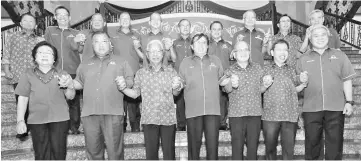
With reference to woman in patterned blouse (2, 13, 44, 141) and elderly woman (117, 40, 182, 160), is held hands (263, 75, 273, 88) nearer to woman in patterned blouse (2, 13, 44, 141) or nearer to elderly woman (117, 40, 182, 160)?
elderly woman (117, 40, 182, 160)

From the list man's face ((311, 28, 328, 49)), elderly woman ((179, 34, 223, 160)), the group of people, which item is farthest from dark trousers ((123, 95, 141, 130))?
man's face ((311, 28, 328, 49))

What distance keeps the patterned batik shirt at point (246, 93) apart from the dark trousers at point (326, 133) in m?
0.58

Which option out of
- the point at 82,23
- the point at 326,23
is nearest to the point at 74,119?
the point at 82,23

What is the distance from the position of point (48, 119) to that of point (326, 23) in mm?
8699

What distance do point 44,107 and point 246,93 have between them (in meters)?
2.06

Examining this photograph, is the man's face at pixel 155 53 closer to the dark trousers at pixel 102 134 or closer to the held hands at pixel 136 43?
the dark trousers at pixel 102 134

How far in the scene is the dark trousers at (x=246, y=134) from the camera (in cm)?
378

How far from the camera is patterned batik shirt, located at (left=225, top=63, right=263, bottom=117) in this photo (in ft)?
12.5

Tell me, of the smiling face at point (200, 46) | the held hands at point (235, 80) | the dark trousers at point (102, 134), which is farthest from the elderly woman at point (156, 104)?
the held hands at point (235, 80)

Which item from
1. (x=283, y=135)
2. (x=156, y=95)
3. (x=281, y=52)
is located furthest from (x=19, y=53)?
(x=283, y=135)

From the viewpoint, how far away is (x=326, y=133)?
3.86m

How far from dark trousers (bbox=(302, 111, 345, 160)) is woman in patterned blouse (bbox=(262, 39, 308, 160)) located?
173 mm

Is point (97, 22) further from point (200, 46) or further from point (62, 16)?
point (200, 46)

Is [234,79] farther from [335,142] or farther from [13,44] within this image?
[13,44]
